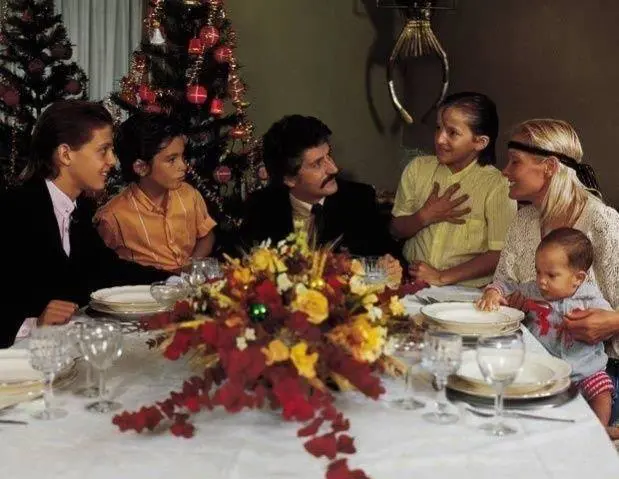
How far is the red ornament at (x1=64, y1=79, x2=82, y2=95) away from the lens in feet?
17.1

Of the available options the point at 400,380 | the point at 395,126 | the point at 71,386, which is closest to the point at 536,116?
the point at 395,126

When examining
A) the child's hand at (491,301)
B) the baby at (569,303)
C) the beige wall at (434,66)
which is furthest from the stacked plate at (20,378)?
the beige wall at (434,66)

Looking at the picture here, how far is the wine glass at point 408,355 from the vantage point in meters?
1.70

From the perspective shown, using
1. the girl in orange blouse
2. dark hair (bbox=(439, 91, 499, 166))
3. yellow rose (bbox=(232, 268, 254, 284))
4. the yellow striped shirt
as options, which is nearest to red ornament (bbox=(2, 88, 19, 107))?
the girl in orange blouse

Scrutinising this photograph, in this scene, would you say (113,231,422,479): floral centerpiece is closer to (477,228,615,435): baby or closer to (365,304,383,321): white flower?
(365,304,383,321): white flower

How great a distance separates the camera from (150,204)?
12.1 feet

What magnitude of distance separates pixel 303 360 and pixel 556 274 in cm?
131

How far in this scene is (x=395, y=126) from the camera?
253 inches

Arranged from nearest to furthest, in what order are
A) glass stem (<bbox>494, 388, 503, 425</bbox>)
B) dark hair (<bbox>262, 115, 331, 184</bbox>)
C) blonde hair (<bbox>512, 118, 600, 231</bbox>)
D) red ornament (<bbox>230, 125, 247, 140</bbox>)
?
glass stem (<bbox>494, 388, 503, 425</bbox>) < blonde hair (<bbox>512, 118, 600, 231</bbox>) < dark hair (<bbox>262, 115, 331, 184</bbox>) < red ornament (<bbox>230, 125, 247, 140</bbox>)

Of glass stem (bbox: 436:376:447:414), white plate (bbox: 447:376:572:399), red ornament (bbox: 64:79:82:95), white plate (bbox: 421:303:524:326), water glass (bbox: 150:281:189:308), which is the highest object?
red ornament (bbox: 64:79:82:95)

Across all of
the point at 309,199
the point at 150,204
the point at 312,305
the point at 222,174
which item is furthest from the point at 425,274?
the point at 222,174

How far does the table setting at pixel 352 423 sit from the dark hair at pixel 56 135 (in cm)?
118

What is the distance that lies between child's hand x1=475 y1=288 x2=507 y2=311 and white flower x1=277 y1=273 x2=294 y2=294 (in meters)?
0.92

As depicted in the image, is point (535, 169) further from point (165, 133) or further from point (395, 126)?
point (395, 126)
